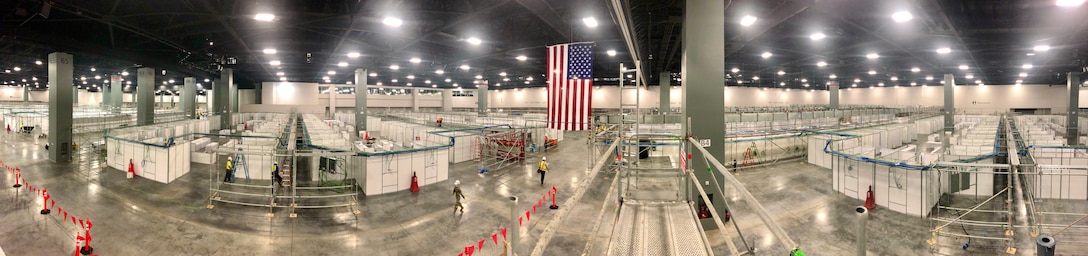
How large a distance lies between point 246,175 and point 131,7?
6.17m

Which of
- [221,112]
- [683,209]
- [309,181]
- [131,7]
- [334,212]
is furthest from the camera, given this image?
[221,112]

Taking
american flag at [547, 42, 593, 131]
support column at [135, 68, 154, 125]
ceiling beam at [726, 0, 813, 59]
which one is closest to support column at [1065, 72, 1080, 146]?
ceiling beam at [726, 0, 813, 59]

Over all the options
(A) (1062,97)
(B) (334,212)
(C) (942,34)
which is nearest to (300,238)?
(B) (334,212)

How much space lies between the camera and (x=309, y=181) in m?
14.9

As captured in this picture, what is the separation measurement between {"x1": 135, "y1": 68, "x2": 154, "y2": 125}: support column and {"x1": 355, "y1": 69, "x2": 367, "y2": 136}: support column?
1060cm

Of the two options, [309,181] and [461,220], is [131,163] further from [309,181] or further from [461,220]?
[461,220]

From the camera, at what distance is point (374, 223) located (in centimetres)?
1002

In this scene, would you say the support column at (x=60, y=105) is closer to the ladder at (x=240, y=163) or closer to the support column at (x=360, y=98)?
the ladder at (x=240, y=163)

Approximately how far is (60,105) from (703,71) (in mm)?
25607

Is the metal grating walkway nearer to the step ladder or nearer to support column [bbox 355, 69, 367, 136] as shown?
the step ladder

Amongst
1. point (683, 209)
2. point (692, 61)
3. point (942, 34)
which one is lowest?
point (683, 209)

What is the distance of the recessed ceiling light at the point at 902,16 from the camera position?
12144 millimetres

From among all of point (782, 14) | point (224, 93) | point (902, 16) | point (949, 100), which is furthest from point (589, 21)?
point (949, 100)

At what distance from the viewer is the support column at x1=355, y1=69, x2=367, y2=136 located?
2836cm
